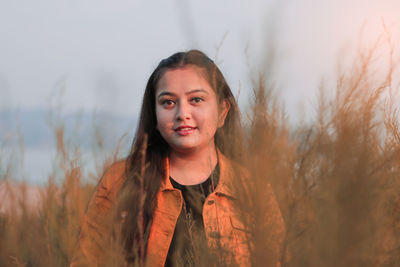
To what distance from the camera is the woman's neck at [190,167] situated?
2.24 meters

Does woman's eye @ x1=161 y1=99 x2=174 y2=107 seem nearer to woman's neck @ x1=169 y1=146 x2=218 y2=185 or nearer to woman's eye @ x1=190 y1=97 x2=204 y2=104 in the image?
woman's eye @ x1=190 y1=97 x2=204 y2=104

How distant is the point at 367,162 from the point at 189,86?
122 cm

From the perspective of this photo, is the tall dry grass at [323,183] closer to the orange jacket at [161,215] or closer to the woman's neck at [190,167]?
the orange jacket at [161,215]

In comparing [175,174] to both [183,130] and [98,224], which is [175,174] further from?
[98,224]

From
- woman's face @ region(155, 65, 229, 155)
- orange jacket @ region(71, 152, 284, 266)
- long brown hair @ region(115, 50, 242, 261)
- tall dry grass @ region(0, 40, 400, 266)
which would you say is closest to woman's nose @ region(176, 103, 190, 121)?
woman's face @ region(155, 65, 229, 155)

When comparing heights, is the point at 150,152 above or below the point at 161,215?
above

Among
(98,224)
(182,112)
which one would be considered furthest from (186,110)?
(98,224)

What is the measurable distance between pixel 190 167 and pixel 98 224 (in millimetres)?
692

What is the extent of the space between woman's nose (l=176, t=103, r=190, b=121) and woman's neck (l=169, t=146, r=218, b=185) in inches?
11.2

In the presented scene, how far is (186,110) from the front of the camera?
79.6 inches

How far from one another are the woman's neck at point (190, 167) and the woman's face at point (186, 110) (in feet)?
0.52

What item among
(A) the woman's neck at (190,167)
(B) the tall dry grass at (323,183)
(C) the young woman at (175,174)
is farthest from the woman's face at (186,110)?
(B) the tall dry grass at (323,183)

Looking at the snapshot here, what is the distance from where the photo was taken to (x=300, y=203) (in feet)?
3.81

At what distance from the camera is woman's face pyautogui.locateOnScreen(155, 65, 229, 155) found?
80.8 inches
